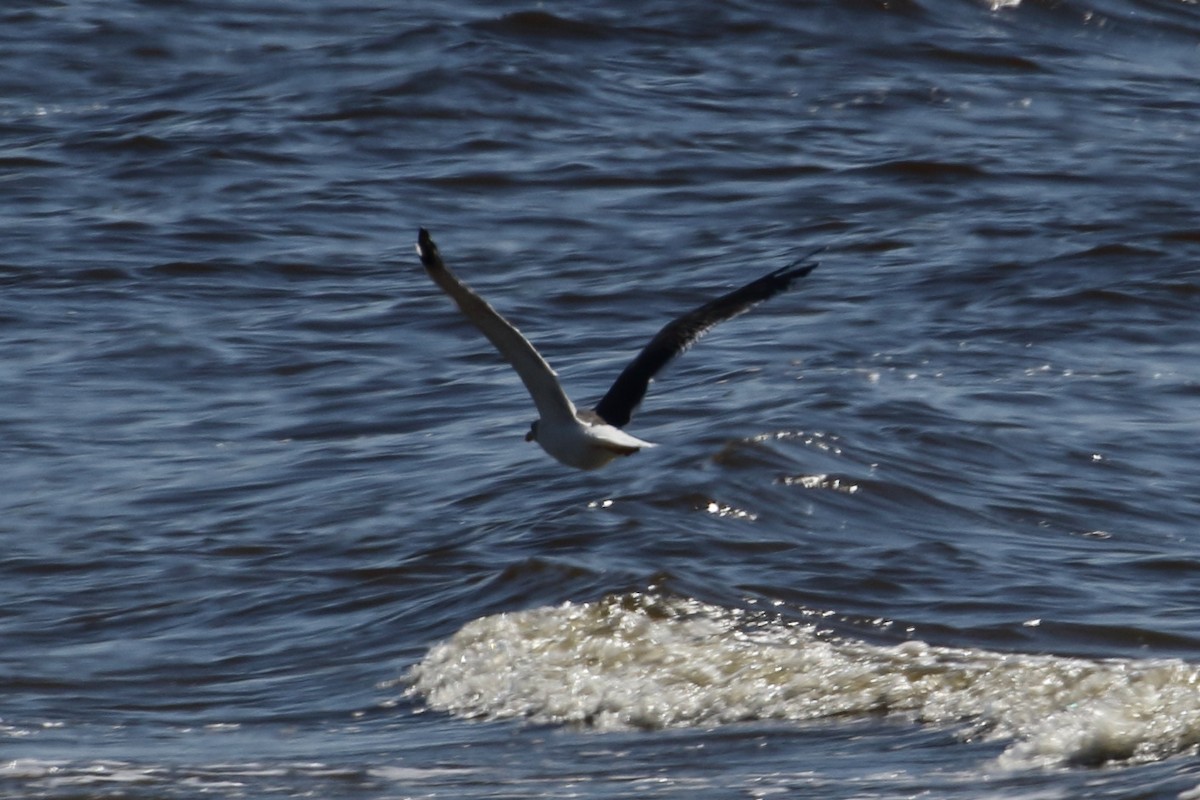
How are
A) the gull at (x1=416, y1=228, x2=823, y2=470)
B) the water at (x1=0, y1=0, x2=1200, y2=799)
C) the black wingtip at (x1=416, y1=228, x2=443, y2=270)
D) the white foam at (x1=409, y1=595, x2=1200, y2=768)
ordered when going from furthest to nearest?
1. the water at (x1=0, y1=0, x2=1200, y2=799)
2. the white foam at (x1=409, y1=595, x2=1200, y2=768)
3. the gull at (x1=416, y1=228, x2=823, y2=470)
4. the black wingtip at (x1=416, y1=228, x2=443, y2=270)

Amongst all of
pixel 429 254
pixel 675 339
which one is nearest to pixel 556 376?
pixel 675 339

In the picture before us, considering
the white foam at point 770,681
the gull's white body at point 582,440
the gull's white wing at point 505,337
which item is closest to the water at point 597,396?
the white foam at point 770,681

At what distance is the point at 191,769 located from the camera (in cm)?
570

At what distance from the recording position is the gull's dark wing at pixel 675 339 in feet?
21.2

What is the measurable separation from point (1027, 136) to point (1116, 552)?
7591 mm

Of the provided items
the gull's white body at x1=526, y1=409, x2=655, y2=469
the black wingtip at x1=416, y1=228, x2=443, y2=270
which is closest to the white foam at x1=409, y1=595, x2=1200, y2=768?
the gull's white body at x1=526, y1=409, x2=655, y2=469

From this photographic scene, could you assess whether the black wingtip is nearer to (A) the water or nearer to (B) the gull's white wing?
(B) the gull's white wing

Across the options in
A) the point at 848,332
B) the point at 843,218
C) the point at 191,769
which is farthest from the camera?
the point at 843,218

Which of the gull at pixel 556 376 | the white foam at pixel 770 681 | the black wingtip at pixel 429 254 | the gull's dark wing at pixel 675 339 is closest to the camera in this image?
the black wingtip at pixel 429 254

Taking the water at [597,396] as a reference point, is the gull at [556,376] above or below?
above

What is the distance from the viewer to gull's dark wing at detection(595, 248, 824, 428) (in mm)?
6457

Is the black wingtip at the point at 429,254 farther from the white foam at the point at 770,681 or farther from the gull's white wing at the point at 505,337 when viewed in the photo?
the white foam at the point at 770,681

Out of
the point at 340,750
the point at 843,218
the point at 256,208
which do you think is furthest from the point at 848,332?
the point at 340,750

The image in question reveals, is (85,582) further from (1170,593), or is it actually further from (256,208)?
(256,208)
